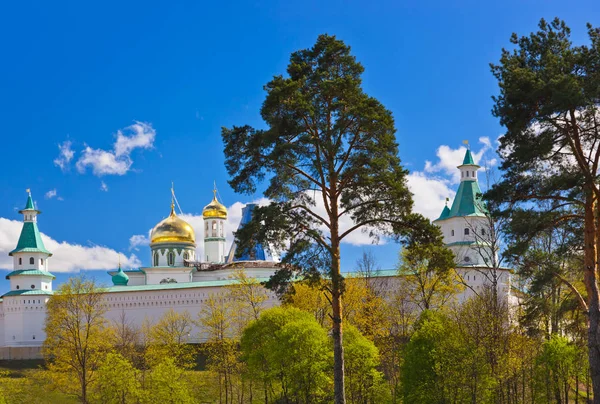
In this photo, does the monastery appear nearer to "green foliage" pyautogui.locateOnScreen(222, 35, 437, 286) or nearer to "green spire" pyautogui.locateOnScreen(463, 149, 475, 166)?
"green spire" pyautogui.locateOnScreen(463, 149, 475, 166)

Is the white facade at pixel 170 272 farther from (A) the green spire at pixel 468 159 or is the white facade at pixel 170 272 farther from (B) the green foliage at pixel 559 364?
(B) the green foliage at pixel 559 364

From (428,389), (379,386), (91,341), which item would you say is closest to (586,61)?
(428,389)

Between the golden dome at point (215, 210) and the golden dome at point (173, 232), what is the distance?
5.25 m

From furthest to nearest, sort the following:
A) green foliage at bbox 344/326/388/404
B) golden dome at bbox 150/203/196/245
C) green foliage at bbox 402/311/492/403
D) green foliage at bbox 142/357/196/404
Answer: golden dome at bbox 150/203/196/245, green foliage at bbox 142/357/196/404, green foliage at bbox 344/326/388/404, green foliage at bbox 402/311/492/403

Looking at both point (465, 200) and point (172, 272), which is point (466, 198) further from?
point (172, 272)

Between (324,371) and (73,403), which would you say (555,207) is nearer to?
(324,371)

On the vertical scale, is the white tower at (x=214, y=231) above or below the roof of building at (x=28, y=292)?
A: above

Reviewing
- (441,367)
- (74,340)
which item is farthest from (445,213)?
(441,367)

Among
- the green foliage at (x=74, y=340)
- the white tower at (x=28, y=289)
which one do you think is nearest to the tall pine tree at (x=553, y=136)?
the green foliage at (x=74, y=340)

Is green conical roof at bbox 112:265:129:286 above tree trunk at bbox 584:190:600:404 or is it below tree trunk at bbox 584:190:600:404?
above

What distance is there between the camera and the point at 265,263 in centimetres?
5269

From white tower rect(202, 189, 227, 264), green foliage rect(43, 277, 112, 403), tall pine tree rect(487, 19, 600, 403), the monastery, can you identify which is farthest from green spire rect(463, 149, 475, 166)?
tall pine tree rect(487, 19, 600, 403)

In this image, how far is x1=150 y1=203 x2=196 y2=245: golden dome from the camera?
186 ft

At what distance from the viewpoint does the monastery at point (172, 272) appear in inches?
1700
